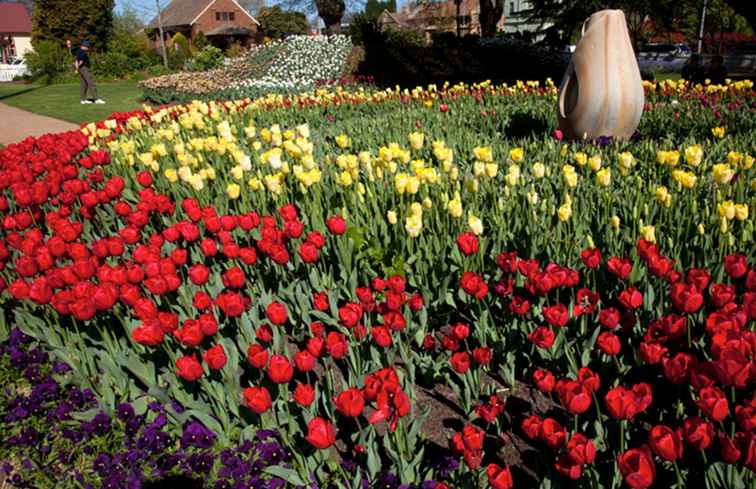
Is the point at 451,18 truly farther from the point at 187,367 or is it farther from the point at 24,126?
the point at 187,367

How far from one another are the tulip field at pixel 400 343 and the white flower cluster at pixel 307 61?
56.2ft

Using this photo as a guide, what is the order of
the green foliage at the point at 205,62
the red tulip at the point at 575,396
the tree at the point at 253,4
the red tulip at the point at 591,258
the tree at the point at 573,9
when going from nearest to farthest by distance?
the red tulip at the point at 575,396, the red tulip at the point at 591,258, the tree at the point at 573,9, the green foliage at the point at 205,62, the tree at the point at 253,4

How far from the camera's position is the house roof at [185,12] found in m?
65.1

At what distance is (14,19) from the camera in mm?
66125

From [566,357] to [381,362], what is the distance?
32.5 inches

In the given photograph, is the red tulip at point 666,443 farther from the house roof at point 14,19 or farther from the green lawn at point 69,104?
the house roof at point 14,19

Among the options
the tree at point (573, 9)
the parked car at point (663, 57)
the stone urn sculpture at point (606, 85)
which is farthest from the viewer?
the parked car at point (663, 57)

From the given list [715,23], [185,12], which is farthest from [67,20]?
[715,23]

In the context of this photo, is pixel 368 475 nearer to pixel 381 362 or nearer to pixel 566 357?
pixel 381 362

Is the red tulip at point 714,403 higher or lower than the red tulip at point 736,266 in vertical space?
lower

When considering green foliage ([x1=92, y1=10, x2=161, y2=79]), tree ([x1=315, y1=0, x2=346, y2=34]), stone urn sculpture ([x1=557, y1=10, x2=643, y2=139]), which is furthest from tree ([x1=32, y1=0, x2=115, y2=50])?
stone urn sculpture ([x1=557, y1=10, x2=643, y2=139])

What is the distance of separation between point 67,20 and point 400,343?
5063 cm

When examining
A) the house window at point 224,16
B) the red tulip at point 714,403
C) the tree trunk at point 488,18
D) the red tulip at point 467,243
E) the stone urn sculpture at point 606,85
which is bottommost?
the red tulip at point 714,403

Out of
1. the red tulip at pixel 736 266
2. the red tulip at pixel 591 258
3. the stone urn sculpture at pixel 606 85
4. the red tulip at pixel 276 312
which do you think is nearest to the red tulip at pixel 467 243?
the red tulip at pixel 591 258
